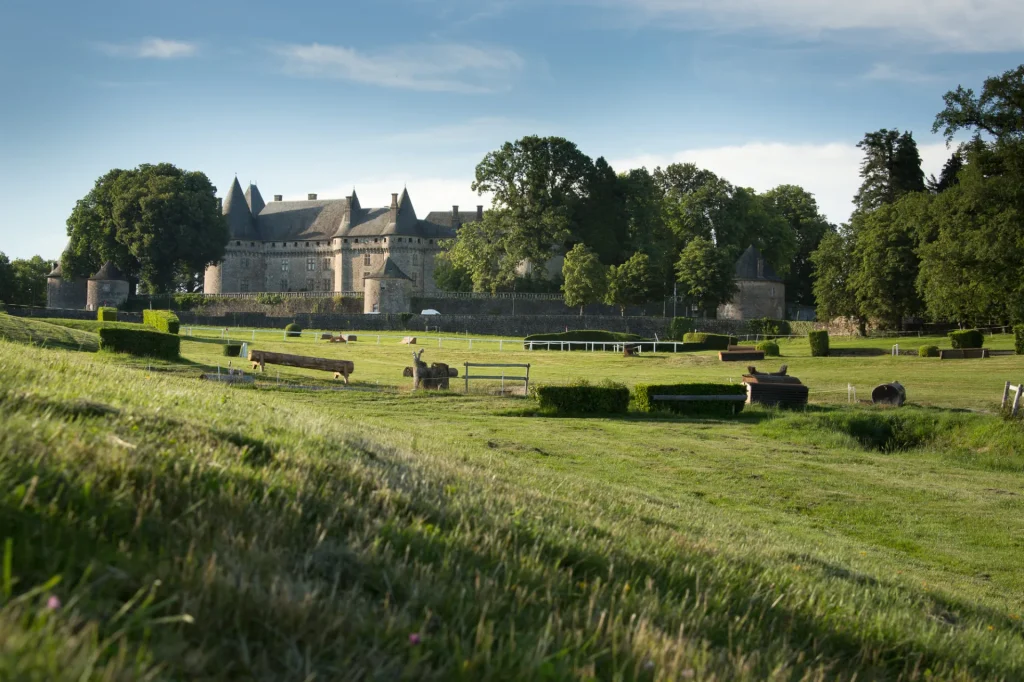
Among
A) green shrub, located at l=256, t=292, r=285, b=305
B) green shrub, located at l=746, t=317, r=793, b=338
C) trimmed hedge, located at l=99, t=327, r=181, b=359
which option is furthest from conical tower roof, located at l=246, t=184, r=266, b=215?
trimmed hedge, located at l=99, t=327, r=181, b=359

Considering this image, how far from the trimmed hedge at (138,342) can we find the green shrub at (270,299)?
205ft

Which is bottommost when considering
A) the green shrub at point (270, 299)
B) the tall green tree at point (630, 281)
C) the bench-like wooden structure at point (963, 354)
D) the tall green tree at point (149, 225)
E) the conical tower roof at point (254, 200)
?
the bench-like wooden structure at point (963, 354)

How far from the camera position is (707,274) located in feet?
250

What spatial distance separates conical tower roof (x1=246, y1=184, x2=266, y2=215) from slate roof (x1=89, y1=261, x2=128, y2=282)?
108ft

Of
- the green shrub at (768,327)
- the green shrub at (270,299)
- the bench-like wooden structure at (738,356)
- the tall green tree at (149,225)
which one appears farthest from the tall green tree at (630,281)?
the tall green tree at (149,225)

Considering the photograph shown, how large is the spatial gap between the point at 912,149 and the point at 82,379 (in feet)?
234

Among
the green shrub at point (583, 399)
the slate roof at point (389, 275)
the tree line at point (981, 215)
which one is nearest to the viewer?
the green shrub at point (583, 399)

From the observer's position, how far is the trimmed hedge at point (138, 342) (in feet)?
91.8

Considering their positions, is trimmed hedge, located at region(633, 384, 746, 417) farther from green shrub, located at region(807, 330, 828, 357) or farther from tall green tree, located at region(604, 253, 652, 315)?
tall green tree, located at region(604, 253, 652, 315)

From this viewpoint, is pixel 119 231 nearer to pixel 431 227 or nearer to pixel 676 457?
pixel 431 227

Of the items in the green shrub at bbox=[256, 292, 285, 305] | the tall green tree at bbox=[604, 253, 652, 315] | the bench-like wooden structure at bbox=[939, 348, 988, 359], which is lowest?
the bench-like wooden structure at bbox=[939, 348, 988, 359]

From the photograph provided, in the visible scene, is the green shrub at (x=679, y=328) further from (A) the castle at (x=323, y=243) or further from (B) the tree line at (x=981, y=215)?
(A) the castle at (x=323, y=243)

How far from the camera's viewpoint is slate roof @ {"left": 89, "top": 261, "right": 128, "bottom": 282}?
81750mm

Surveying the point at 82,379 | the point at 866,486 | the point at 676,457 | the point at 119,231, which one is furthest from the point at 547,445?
the point at 119,231
